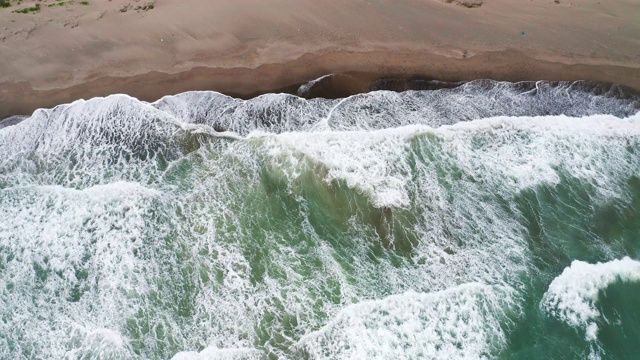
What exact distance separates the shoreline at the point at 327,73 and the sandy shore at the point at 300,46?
0.8 inches

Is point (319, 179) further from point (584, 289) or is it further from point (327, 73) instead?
point (584, 289)

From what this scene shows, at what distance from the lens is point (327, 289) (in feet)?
25.5

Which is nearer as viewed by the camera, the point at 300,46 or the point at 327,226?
the point at 327,226

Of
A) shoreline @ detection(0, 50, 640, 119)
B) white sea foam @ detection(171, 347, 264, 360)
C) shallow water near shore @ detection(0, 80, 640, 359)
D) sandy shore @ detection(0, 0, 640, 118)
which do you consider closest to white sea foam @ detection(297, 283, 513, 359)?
shallow water near shore @ detection(0, 80, 640, 359)

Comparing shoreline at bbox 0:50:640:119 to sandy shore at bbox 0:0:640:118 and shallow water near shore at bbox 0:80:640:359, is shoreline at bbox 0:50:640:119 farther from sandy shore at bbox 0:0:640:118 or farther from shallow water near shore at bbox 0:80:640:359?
shallow water near shore at bbox 0:80:640:359

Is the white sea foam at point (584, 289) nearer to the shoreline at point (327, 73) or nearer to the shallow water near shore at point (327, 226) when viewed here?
the shallow water near shore at point (327, 226)

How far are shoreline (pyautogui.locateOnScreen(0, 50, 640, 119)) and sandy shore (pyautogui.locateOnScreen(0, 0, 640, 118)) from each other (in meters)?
0.02

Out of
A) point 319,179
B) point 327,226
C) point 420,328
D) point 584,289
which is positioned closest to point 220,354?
point 327,226

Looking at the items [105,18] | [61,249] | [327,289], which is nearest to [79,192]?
[61,249]

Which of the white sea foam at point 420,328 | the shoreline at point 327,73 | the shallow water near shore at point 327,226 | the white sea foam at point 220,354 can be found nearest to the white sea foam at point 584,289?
the shallow water near shore at point 327,226

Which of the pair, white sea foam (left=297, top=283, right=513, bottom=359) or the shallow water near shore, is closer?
white sea foam (left=297, top=283, right=513, bottom=359)

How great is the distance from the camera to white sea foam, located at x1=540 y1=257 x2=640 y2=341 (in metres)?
7.46

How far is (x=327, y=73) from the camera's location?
33.0 ft

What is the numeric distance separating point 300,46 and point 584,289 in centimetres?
704
